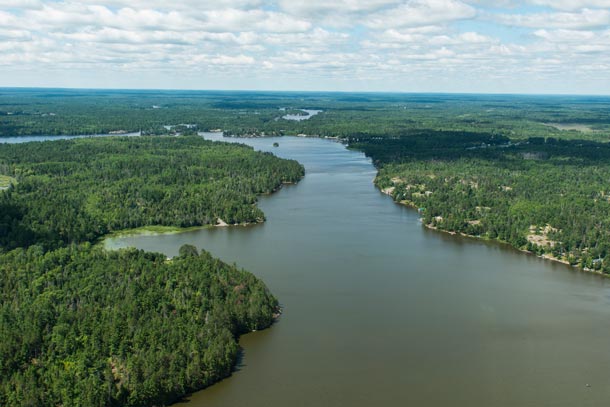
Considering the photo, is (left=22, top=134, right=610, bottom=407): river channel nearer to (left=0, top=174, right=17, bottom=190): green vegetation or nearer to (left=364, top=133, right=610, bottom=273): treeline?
(left=364, top=133, right=610, bottom=273): treeline

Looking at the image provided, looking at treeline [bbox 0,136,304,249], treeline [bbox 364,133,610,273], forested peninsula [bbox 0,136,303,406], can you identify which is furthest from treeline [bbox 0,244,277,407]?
treeline [bbox 364,133,610,273]

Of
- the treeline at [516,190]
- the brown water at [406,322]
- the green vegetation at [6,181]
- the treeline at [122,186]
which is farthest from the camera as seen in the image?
the green vegetation at [6,181]

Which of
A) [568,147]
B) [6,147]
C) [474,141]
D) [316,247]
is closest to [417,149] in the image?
[474,141]

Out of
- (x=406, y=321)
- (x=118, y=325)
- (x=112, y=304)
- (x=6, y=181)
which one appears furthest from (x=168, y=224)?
(x=6, y=181)

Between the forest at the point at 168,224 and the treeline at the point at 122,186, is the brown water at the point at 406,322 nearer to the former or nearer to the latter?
the forest at the point at 168,224

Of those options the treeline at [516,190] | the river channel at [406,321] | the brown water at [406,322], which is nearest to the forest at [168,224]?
the treeline at [516,190]

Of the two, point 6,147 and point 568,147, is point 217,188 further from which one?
point 568,147
